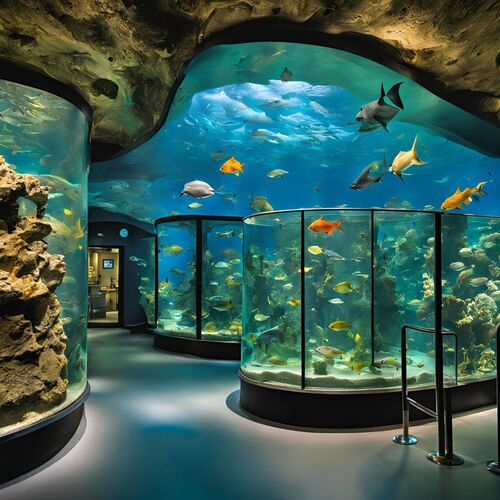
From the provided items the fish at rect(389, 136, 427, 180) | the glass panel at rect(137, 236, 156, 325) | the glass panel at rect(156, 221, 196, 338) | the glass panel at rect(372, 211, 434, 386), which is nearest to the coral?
the glass panel at rect(372, 211, 434, 386)

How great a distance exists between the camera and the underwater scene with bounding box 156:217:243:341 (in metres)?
9.73

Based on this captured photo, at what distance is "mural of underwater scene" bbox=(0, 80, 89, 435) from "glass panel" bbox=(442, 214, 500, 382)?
4.61 m

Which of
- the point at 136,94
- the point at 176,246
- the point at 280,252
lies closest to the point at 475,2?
the point at 280,252

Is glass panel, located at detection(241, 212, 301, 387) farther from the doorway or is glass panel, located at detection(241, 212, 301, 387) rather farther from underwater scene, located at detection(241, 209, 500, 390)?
the doorway

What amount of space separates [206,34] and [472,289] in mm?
4715

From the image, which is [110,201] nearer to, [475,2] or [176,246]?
[176,246]

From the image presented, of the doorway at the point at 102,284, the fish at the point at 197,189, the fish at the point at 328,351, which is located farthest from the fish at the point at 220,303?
the doorway at the point at 102,284

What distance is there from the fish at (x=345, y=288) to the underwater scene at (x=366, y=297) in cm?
1

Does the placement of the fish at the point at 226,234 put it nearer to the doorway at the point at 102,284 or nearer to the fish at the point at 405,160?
the fish at the point at 405,160

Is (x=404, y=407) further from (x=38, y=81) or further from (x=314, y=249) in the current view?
(x=38, y=81)

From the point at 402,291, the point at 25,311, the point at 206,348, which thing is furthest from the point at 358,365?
the point at 206,348

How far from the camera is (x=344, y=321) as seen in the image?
15.9 feet

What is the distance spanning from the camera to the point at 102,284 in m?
17.6

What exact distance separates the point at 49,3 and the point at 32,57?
1129 mm
